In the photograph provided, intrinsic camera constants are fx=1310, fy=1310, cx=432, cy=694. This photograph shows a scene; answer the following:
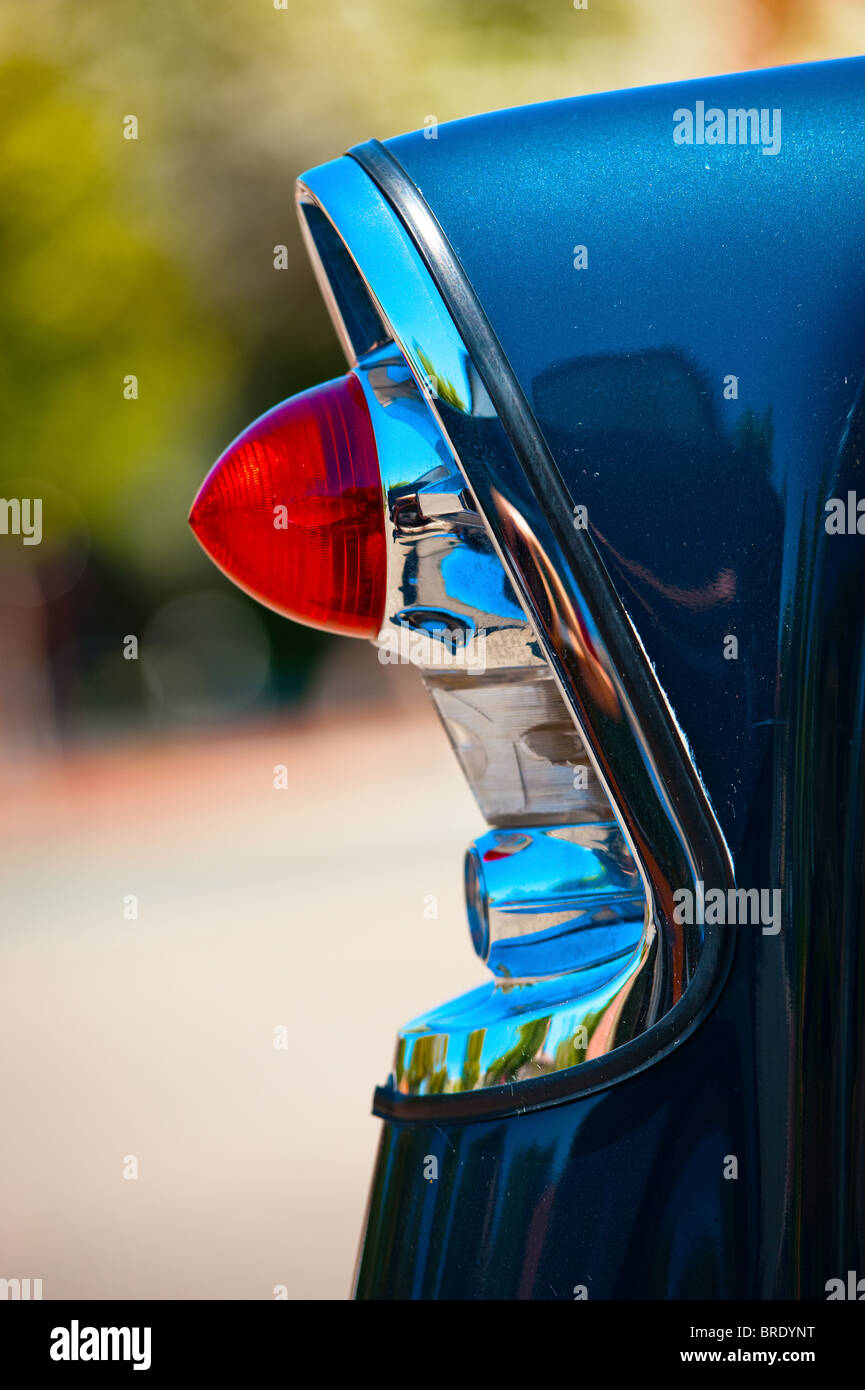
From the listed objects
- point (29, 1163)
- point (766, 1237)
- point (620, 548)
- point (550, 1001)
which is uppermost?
point (620, 548)

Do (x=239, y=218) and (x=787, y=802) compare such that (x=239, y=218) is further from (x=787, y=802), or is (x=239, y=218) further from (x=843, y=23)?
(x=787, y=802)

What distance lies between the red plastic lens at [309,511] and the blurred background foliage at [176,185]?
12255mm

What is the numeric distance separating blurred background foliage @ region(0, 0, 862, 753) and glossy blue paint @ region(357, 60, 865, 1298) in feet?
40.3

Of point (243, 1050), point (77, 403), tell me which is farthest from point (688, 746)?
point (77, 403)

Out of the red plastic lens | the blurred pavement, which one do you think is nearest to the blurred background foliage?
the blurred pavement

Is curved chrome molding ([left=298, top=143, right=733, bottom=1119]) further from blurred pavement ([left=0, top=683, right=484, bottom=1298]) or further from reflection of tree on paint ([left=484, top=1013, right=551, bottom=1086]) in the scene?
blurred pavement ([left=0, top=683, right=484, bottom=1298])

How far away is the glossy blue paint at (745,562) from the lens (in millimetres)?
910

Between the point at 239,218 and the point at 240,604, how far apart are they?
4.11 metres

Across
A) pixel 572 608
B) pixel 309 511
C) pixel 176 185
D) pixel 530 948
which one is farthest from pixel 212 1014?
pixel 176 185

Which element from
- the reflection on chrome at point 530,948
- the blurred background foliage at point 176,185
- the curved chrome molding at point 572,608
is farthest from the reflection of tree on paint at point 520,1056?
the blurred background foliage at point 176,185

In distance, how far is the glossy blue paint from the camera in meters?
0.91

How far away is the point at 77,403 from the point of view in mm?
13172

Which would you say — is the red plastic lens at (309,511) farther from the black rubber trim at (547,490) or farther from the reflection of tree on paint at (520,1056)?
the reflection of tree on paint at (520,1056)

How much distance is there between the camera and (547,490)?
2.97ft
